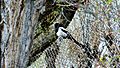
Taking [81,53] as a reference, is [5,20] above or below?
above

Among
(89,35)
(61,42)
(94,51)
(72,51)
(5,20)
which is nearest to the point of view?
(5,20)

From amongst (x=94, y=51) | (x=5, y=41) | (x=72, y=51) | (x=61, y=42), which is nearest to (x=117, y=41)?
(x=94, y=51)

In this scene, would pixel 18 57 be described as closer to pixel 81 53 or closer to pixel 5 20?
pixel 5 20

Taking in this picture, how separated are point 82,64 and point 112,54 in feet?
4.15

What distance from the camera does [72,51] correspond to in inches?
182

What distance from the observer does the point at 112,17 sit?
10.0 ft

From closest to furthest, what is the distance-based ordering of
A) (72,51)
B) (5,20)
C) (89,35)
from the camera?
(5,20) → (89,35) → (72,51)

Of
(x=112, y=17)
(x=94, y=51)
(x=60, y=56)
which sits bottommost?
(x=60, y=56)

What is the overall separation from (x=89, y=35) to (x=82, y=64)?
16.3 inches

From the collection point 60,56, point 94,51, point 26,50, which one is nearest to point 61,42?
point 60,56

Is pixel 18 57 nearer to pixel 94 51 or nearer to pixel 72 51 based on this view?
pixel 94 51

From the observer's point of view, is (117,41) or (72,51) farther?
(72,51)

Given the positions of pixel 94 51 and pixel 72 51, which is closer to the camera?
pixel 94 51

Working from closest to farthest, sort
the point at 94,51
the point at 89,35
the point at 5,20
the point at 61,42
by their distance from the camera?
the point at 5,20 < the point at 94,51 < the point at 89,35 < the point at 61,42
